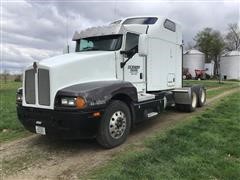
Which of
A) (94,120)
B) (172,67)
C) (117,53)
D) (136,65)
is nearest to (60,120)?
(94,120)

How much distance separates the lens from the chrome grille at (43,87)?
5.79 metres

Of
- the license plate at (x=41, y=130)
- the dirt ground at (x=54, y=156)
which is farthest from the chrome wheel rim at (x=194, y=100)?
the license plate at (x=41, y=130)

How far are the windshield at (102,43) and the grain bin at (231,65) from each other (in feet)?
151

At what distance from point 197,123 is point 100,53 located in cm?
364

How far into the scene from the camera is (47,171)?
5082 millimetres

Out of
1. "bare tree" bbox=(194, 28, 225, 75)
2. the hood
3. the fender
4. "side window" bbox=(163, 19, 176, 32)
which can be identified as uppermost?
"bare tree" bbox=(194, 28, 225, 75)

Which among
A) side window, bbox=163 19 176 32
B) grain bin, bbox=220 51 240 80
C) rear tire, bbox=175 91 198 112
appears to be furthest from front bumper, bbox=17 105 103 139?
grain bin, bbox=220 51 240 80

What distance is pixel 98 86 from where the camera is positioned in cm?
594

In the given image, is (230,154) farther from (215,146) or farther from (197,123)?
(197,123)

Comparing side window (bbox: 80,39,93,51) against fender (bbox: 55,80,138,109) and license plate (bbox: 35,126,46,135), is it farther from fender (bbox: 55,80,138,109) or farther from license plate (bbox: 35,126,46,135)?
license plate (bbox: 35,126,46,135)

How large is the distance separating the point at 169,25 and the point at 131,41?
2.51 m

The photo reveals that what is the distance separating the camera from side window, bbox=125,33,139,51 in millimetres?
7289

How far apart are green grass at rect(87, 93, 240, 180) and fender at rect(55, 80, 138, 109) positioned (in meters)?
1.09

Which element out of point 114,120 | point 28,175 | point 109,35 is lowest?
point 28,175
